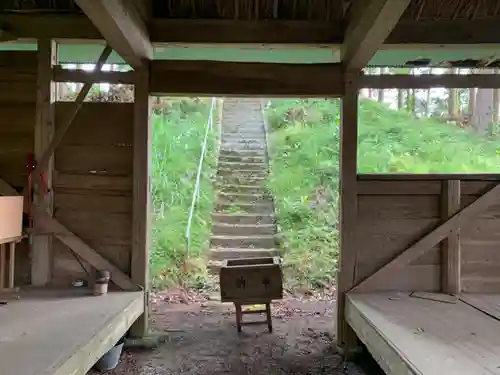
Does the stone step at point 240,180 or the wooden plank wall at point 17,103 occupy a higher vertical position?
the wooden plank wall at point 17,103

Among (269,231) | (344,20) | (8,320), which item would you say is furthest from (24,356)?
(269,231)

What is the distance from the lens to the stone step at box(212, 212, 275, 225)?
8.82m

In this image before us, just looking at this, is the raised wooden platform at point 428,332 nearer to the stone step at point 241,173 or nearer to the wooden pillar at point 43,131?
the wooden pillar at point 43,131

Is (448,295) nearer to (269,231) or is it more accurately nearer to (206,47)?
(206,47)

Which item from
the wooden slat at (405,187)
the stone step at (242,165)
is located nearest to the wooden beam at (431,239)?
the wooden slat at (405,187)

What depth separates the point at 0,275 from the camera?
4316mm

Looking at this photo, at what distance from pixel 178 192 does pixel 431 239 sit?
5.59 meters

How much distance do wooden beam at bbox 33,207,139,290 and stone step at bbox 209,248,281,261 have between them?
130 inches

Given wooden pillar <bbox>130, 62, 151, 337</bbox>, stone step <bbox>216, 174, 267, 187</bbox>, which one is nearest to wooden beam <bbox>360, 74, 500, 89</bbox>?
wooden pillar <bbox>130, 62, 151, 337</bbox>

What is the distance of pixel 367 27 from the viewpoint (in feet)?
11.3

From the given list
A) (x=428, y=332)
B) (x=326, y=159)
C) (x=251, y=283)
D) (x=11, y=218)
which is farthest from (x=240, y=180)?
(x=428, y=332)

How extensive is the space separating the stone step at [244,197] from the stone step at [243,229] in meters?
0.84

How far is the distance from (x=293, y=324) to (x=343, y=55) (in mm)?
2656

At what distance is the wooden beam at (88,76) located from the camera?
4.57m
